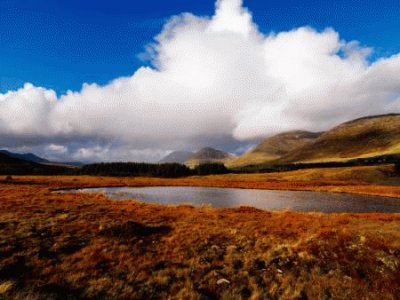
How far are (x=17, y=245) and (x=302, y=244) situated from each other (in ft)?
62.2

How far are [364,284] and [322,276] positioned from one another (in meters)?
1.94

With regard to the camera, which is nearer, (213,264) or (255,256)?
(213,264)

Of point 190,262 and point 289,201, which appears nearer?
point 190,262

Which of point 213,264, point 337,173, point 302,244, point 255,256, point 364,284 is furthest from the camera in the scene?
point 337,173

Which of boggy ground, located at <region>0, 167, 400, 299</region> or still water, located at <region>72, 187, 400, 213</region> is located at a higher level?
boggy ground, located at <region>0, 167, 400, 299</region>

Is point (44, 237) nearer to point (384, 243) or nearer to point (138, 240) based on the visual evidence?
point (138, 240)

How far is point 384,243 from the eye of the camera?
742 inches

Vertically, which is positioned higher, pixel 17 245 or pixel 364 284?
pixel 17 245

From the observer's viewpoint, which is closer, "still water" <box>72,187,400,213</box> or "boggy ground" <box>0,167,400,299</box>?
"boggy ground" <box>0,167,400,299</box>

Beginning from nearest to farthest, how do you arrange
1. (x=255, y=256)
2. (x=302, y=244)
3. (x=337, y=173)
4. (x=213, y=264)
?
1. (x=213, y=264)
2. (x=255, y=256)
3. (x=302, y=244)
4. (x=337, y=173)

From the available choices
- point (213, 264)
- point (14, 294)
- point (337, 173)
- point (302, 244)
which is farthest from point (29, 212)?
point (337, 173)

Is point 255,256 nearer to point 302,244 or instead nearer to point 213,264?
point 213,264

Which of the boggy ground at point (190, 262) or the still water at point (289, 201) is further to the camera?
the still water at point (289, 201)

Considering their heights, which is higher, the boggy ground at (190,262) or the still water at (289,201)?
the boggy ground at (190,262)
